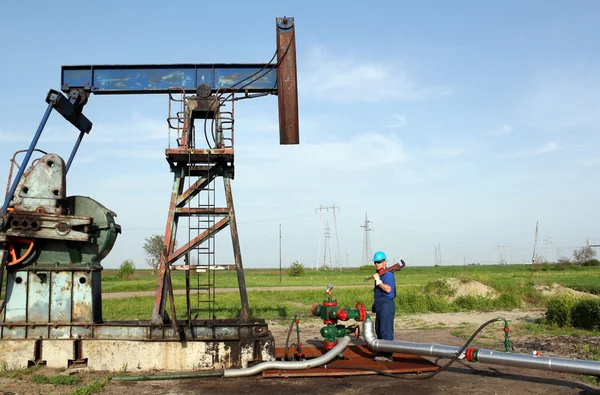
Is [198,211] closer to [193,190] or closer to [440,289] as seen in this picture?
[193,190]

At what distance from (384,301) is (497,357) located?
176cm

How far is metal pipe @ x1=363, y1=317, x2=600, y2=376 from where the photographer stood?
18.6 ft

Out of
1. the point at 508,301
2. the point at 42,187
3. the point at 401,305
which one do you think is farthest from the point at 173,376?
the point at 508,301

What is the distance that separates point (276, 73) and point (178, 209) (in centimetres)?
303

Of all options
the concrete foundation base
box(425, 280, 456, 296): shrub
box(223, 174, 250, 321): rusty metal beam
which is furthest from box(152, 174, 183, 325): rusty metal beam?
box(425, 280, 456, 296): shrub

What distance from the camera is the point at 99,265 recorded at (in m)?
8.11

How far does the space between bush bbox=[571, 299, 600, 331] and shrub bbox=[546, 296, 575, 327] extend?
4.0 inches

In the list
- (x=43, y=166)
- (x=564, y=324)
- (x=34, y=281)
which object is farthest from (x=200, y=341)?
(x=564, y=324)

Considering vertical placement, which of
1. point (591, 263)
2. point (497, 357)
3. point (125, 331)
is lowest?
point (591, 263)

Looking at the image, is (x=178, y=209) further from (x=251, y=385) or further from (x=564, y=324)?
(x=564, y=324)

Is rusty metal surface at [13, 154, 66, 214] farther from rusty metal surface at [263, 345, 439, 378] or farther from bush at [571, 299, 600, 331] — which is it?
bush at [571, 299, 600, 331]

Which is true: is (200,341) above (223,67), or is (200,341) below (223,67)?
below

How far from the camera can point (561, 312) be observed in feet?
38.3

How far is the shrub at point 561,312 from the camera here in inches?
454
